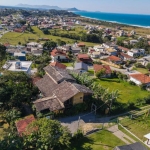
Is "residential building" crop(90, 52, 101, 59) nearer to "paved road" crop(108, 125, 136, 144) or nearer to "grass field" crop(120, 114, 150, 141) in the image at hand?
"grass field" crop(120, 114, 150, 141)

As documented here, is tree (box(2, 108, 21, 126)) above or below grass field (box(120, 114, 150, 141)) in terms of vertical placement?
above

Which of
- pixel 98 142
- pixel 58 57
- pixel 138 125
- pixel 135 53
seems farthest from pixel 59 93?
pixel 135 53

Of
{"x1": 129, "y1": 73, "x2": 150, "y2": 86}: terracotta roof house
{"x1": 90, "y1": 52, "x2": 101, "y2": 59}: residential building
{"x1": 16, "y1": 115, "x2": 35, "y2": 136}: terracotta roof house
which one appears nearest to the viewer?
{"x1": 16, "y1": 115, "x2": 35, "y2": 136}: terracotta roof house

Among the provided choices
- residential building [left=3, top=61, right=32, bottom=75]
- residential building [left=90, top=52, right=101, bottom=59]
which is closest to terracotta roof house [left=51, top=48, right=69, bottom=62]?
residential building [left=90, top=52, right=101, bottom=59]

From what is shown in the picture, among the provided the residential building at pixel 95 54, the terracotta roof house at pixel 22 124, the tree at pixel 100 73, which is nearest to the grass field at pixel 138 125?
the terracotta roof house at pixel 22 124

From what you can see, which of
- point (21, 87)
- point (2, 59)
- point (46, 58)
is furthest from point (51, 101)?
point (46, 58)

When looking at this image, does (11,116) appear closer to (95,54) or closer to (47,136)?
(47,136)

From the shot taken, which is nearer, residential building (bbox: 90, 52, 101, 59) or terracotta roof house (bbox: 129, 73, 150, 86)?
terracotta roof house (bbox: 129, 73, 150, 86)
